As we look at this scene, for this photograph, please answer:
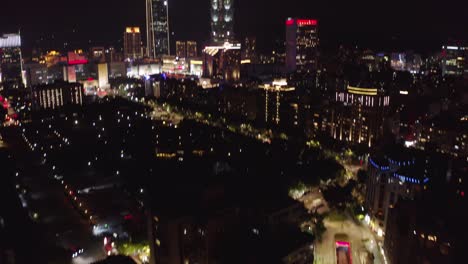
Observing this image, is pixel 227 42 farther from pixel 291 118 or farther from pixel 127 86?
pixel 291 118

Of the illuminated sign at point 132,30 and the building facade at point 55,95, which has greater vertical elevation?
the illuminated sign at point 132,30

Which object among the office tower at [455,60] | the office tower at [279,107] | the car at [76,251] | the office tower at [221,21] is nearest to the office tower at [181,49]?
the office tower at [221,21]

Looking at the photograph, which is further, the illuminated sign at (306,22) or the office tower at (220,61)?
the illuminated sign at (306,22)

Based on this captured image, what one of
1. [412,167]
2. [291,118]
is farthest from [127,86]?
[412,167]

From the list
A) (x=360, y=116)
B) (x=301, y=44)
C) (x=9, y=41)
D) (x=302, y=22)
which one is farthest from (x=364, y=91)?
(x=9, y=41)

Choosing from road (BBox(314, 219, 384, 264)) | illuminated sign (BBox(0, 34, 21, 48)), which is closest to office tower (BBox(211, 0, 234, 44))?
illuminated sign (BBox(0, 34, 21, 48))

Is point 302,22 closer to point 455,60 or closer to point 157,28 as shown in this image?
point 455,60

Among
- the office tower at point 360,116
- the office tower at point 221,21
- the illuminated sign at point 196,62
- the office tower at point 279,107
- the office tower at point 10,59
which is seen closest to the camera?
the office tower at point 360,116

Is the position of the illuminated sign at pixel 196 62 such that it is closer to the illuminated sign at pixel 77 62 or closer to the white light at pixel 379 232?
the illuminated sign at pixel 77 62
